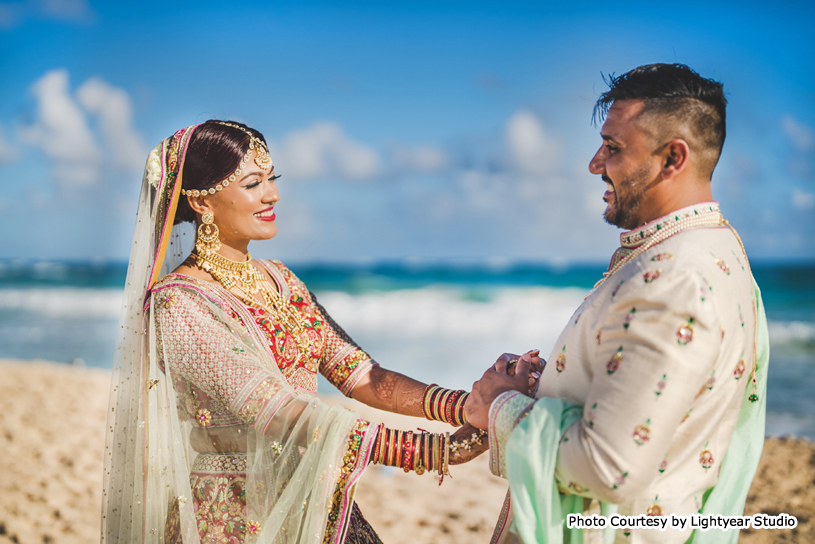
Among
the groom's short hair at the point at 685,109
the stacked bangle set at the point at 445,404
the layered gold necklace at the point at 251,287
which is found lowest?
the stacked bangle set at the point at 445,404

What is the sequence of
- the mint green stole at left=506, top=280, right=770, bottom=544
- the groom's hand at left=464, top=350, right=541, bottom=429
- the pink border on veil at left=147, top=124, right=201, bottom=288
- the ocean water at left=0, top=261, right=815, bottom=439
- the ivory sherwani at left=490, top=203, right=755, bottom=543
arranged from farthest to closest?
1. the ocean water at left=0, top=261, right=815, bottom=439
2. the pink border on veil at left=147, top=124, right=201, bottom=288
3. the groom's hand at left=464, top=350, right=541, bottom=429
4. the mint green stole at left=506, top=280, right=770, bottom=544
5. the ivory sherwani at left=490, top=203, right=755, bottom=543

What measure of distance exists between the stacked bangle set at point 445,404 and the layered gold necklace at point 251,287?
1.94 feet

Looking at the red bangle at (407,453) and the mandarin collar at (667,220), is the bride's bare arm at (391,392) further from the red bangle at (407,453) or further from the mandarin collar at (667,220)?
the mandarin collar at (667,220)

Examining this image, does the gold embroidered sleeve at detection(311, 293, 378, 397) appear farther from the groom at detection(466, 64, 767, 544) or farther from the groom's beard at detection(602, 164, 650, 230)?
the groom's beard at detection(602, 164, 650, 230)

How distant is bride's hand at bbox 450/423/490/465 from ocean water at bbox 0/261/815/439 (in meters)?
6.95

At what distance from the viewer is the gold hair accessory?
Answer: 2.52 metres

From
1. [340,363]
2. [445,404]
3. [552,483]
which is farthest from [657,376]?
[340,363]

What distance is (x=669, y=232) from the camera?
1723mm

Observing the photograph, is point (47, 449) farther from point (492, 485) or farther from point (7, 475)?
point (492, 485)

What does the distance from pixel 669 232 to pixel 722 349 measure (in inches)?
14.3

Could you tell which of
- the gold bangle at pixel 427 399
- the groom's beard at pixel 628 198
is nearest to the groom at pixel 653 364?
the groom's beard at pixel 628 198

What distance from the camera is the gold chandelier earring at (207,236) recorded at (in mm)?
2539

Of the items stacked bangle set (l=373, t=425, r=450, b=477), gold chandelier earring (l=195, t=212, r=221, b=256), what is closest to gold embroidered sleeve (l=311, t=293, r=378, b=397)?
gold chandelier earring (l=195, t=212, r=221, b=256)

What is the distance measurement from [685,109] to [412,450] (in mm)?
1409
